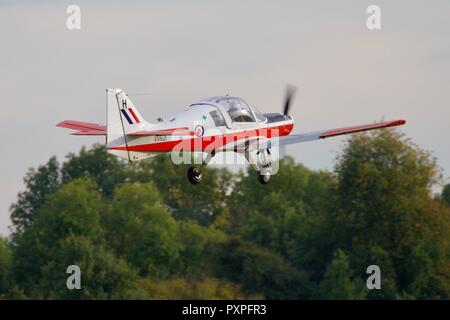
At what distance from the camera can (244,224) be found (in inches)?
4045

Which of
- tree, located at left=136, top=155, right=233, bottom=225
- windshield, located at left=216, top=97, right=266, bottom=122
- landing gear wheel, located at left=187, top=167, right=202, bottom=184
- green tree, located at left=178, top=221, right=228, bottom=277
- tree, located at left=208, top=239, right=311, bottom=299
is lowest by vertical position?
landing gear wheel, located at left=187, top=167, right=202, bottom=184

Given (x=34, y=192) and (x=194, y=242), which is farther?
(x=34, y=192)

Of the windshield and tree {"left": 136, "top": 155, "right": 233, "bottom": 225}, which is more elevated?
tree {"left": 136, "top": 155, "right": 233, "bottom": 225}

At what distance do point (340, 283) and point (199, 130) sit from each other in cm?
3344

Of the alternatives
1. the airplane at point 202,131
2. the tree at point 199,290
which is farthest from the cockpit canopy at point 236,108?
the tree at point 199,290

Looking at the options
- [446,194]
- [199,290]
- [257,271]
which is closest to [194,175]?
[199,290]

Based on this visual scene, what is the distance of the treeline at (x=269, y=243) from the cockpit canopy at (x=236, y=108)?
60.7 feet

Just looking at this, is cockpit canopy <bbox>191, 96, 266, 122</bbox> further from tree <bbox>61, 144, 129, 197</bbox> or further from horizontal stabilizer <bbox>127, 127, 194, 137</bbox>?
tree <bbox>61, 144, 129, 197</bbox>

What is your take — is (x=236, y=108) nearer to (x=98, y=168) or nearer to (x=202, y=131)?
(x=202, y=131)

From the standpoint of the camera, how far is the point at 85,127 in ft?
187

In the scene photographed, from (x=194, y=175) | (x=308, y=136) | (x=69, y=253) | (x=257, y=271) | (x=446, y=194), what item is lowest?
(x=194, y=175)

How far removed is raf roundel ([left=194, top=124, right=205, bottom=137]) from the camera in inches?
2097

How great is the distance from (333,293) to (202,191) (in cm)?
3317

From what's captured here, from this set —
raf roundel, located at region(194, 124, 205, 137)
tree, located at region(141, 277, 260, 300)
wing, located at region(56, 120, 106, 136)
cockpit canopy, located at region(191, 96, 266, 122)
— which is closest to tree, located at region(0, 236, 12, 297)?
tree, located at region(141, 277, 260, 300)
